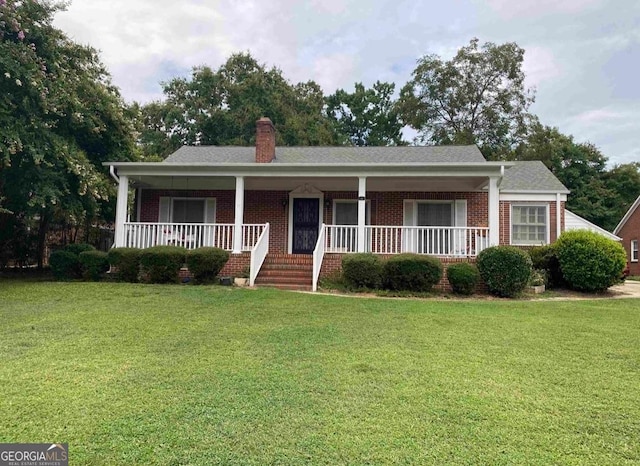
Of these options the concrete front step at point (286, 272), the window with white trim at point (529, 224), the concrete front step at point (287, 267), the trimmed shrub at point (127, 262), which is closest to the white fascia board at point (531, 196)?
the window with white trim at point (529, 224)

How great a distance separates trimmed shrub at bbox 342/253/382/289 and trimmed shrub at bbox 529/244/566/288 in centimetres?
454

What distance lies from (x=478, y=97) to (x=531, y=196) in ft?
55.0

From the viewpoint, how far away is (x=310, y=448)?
2.71 metres

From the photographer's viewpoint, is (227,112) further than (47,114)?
Yes

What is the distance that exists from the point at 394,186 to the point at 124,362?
33.5ft

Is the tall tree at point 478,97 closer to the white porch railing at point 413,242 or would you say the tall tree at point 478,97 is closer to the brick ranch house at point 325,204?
the brick ranch house at point 325,204

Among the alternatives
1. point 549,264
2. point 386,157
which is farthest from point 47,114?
point 549,264

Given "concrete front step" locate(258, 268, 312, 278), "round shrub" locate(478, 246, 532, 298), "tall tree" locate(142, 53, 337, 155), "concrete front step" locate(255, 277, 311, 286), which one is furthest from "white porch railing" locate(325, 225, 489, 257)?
"tall tree" locate(142, 53, 337, 155)

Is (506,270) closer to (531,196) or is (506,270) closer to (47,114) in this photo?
(531,196)

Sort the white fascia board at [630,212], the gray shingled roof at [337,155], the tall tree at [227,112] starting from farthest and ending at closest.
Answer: the tall tree at [227,112] → the white fascia board at [630,212] → the gray shingled roof at [337,155]

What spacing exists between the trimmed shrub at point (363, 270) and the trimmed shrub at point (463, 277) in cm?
172

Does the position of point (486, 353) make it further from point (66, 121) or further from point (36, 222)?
point (36, 222)

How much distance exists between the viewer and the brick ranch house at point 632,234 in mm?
24312

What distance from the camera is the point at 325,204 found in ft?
45.6
